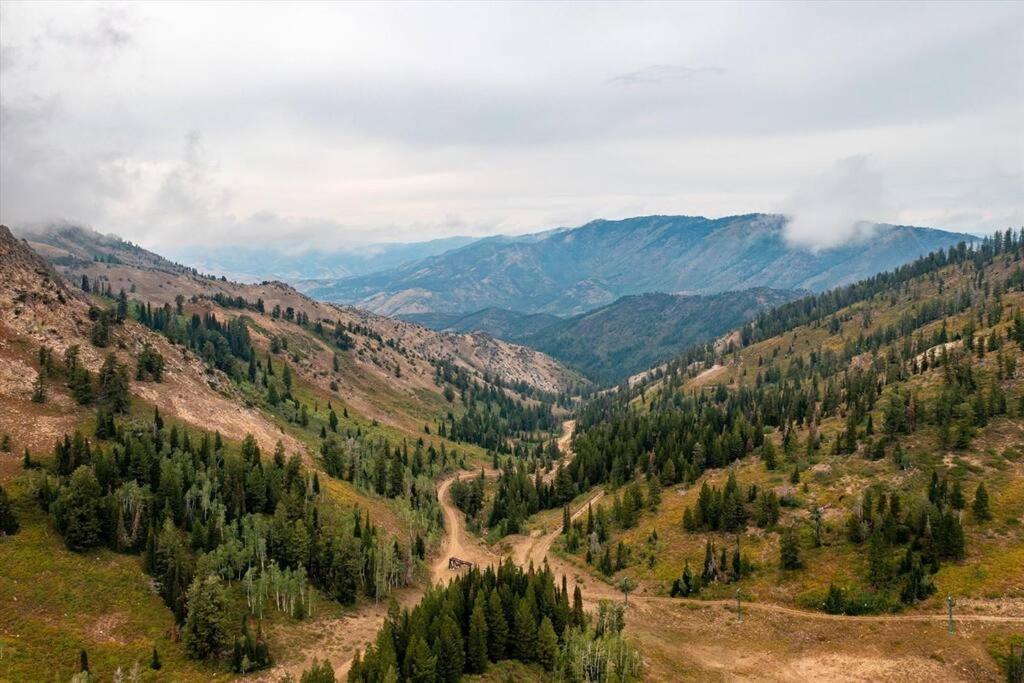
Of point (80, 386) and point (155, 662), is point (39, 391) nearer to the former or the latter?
point (80, 386)

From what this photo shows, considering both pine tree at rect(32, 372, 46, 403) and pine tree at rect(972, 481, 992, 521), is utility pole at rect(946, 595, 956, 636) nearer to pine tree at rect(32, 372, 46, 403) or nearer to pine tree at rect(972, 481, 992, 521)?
pine tree at rect(972, 481, 992, 521)

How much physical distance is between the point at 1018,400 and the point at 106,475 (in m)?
204

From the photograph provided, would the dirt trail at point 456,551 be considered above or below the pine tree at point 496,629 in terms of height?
below

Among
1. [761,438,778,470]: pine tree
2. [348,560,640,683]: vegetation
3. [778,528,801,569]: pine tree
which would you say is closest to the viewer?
[348,560,640,683]: vegetation

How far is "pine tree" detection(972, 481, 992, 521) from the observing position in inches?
4587

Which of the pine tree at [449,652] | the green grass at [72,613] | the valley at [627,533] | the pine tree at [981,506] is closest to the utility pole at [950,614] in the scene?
the valley at [627,533]

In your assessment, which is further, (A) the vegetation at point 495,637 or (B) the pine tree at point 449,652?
(B) the pine tree at point 449,652

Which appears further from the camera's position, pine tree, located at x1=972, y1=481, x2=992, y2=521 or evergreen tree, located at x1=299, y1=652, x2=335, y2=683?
pine tree, located at x1=972, y1=481, x2=992, y2=521

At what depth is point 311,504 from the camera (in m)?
136

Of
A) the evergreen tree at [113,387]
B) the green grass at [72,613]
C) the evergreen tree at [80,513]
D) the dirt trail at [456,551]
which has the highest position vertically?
the evergreen tree at [113,387]

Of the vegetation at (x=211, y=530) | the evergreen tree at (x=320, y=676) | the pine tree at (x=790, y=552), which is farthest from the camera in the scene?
the pine tree at (x=790, y=552)

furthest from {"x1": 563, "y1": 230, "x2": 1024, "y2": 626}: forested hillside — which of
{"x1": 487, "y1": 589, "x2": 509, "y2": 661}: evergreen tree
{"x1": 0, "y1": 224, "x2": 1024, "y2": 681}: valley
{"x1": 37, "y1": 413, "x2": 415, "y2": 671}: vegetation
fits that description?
{"x1": 37, "y1": 413, "x2": 415, "y2": 671}: vegetation

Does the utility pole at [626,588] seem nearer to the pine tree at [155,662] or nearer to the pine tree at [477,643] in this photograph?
the pine tree at [477,643]

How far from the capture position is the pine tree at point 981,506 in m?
116
